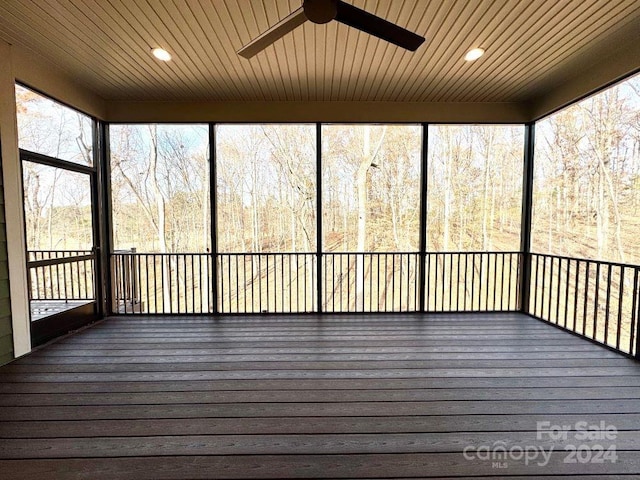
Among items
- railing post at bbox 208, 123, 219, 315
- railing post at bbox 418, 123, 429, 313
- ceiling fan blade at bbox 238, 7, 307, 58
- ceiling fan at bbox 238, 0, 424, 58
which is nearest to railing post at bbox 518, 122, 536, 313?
railing post at bbox 418, 123, 429, 313

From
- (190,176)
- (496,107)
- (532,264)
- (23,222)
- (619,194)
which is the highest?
(496,107)

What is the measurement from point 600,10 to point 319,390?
3534mm

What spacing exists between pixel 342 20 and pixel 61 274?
3.96m

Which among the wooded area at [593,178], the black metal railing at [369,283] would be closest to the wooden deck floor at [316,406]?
the black metal railing at [369,283]

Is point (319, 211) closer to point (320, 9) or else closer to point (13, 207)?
point (320, 9)

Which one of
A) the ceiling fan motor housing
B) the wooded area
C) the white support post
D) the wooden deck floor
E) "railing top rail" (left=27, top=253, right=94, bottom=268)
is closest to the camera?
the wooden deck floor

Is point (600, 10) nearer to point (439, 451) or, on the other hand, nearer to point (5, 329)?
point (439, 451)

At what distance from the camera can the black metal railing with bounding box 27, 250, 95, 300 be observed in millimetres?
3004

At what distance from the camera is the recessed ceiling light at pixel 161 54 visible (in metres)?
2.68

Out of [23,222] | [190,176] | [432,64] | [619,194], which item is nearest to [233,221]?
[190,176]

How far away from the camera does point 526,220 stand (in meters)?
4.00

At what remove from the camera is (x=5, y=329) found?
264cm

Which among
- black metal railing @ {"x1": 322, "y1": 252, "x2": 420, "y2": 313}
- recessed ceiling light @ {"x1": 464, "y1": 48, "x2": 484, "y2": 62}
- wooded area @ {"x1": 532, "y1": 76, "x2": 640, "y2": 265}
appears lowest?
black metal railing @ {"x1": 322, "y1": 252, "x2": 420, "y2": 313}

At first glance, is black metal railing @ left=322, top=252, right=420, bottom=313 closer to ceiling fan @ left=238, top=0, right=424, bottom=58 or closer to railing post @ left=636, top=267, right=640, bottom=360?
railing post @ left=636, top=267, right=640, bottom=360
